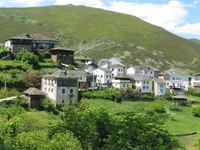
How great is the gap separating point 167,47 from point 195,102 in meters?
71.9

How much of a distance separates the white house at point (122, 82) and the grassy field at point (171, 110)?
8.23 metres

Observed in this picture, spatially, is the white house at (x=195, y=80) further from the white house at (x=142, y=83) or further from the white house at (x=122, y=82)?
the white house at (x=122, y=82)

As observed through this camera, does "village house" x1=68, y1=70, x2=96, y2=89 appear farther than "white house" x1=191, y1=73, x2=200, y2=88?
No

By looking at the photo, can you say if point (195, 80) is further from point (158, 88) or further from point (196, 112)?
point (196, 112)

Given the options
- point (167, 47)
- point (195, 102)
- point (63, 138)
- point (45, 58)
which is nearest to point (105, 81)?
point (45, 58)

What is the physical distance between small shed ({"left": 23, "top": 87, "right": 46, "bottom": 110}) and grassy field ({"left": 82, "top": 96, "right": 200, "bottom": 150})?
8.52 m

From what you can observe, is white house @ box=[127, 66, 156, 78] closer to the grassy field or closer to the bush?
the grassy field

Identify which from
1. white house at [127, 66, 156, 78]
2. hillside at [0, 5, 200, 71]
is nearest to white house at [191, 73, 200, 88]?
white house at [127, 66, 156, 78]

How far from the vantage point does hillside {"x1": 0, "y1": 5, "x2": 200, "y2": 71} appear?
423 feet

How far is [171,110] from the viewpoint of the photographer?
226 ft

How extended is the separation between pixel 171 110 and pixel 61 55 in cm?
2921

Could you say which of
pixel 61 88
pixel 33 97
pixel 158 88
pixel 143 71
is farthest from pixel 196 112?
pixel 33 97

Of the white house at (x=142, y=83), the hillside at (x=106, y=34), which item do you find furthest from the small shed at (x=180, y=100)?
the hillside at (x=106, y=34)

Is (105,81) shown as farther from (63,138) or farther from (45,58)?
(63,138)
